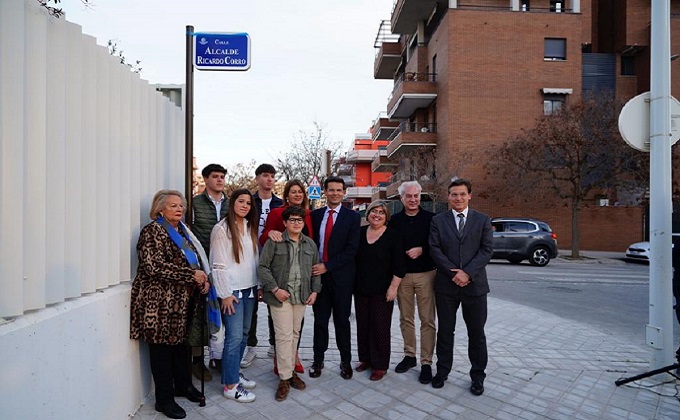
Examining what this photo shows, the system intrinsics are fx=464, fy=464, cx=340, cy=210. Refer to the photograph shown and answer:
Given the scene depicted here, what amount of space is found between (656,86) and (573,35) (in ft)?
89.4

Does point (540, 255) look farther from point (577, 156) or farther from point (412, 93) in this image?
point (412, 93)

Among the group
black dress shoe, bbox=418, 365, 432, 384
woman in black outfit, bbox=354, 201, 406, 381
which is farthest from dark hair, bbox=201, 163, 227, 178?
black dress shoe, bbox=418, 365, 432, 384

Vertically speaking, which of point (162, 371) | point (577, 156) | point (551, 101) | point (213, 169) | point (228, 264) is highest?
point (551, 101)

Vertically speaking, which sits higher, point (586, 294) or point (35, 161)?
point (35, 161)

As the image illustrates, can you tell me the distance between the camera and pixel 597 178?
2238cm

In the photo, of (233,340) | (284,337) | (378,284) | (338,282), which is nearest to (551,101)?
(378,284)

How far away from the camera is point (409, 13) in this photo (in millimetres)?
33000

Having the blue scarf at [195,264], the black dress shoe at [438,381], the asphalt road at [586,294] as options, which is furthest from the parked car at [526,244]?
the blue scarf at [195,264]

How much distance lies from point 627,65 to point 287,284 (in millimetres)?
34754

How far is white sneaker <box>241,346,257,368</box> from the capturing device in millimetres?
5133

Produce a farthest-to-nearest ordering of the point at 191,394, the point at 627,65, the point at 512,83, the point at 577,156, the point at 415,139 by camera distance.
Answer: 1. the point at 627,65
2. the point at 415,139
3. the point at 512,83
4. the point at 577,156
5. the point at 191,394

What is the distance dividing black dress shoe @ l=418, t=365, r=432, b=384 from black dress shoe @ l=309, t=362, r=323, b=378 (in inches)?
41.1

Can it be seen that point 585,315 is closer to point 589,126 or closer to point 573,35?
point 589,126

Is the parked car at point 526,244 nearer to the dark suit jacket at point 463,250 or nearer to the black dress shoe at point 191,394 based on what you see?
the dark suit jacket at point 463,250
